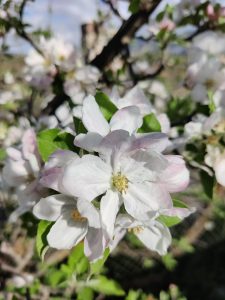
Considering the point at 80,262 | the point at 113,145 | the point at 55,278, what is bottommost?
the point at 55,278

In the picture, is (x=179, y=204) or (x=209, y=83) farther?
(x=209, y=83)

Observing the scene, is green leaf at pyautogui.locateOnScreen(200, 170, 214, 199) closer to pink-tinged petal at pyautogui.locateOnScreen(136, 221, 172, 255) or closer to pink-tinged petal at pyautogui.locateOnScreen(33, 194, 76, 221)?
pink-tinged petal at pyautogui.locateOnScreen(136, 221, 172, 255)

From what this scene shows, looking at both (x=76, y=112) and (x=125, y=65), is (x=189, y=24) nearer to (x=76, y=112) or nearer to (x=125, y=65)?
(x=125, y=65)

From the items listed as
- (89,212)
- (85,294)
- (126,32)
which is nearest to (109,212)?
(89,212)

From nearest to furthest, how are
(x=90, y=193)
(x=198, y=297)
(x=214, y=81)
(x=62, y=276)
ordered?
(x=90, y=193) < (x=214, y=81) < (x=62, y=276) < (x=198, y=297)

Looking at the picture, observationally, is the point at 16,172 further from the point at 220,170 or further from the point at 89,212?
the point at 220,170

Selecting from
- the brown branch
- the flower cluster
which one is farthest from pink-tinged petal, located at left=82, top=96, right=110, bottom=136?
the brown branch

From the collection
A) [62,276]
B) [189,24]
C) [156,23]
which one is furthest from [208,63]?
[62,276]
